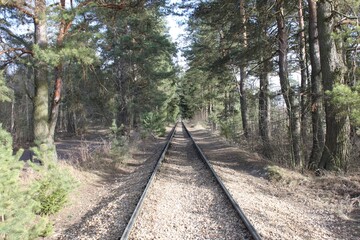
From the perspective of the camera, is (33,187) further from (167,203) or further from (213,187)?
(213,187)

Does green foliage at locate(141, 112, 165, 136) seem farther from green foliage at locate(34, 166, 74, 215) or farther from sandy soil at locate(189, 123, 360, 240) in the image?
green foliage at locate(34, 166, 74, 215)

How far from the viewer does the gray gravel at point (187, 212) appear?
5406mm

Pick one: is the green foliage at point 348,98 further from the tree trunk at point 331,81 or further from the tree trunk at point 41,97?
the tree trunk at point 41,97

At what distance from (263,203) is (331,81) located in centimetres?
440

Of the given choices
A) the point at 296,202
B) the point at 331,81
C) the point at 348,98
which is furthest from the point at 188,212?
the point at 331,81

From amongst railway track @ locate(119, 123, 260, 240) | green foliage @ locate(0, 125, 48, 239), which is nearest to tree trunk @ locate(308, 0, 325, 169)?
railway track @ locate(119, 123, 260, 240)

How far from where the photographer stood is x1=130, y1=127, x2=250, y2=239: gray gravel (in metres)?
5.41

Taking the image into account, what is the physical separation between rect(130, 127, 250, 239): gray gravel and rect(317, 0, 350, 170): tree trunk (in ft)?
11.5

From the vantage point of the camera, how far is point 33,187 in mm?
5695

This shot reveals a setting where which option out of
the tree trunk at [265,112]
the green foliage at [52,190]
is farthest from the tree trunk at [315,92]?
the green foliage at [52,190]

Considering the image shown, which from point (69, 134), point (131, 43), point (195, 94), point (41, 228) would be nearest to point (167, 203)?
point (41, 228)

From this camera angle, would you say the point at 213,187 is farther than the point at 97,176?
No

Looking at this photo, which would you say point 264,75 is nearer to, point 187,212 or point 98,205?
point 98,205

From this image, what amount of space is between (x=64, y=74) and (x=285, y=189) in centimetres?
929
